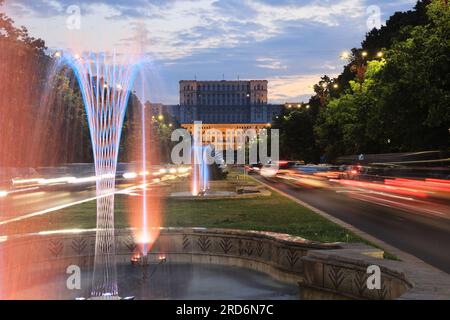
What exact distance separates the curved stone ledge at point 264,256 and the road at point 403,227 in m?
2.70

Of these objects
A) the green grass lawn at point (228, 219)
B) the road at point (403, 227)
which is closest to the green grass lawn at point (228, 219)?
the green grass lawn at point (228, 219)

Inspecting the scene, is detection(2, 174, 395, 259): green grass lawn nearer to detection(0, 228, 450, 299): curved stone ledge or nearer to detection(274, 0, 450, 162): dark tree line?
detection(0, 228, 450, 299): curved stone ledge

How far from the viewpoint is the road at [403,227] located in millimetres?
12445

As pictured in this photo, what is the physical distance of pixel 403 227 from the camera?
686 inches

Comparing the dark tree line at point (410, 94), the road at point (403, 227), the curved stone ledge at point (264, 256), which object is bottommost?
the road at point (403, 227)

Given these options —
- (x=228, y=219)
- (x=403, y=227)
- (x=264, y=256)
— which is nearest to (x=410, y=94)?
(x=403, y=227)

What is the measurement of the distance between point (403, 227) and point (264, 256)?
7.82m

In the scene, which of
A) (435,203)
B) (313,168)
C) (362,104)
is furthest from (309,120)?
(435,203)

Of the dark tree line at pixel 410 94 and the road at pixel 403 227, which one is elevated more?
the dark tree line at pixel 410 94

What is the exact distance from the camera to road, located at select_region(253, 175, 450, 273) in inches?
490

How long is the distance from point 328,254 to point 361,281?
28.0 inches

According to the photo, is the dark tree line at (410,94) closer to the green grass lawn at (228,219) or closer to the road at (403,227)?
the road at (403,227)

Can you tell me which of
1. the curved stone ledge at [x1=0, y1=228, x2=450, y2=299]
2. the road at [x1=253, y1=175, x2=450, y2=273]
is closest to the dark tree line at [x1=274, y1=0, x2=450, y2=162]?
the road at [x1=253, y1=175, x2=450, y2=273]
